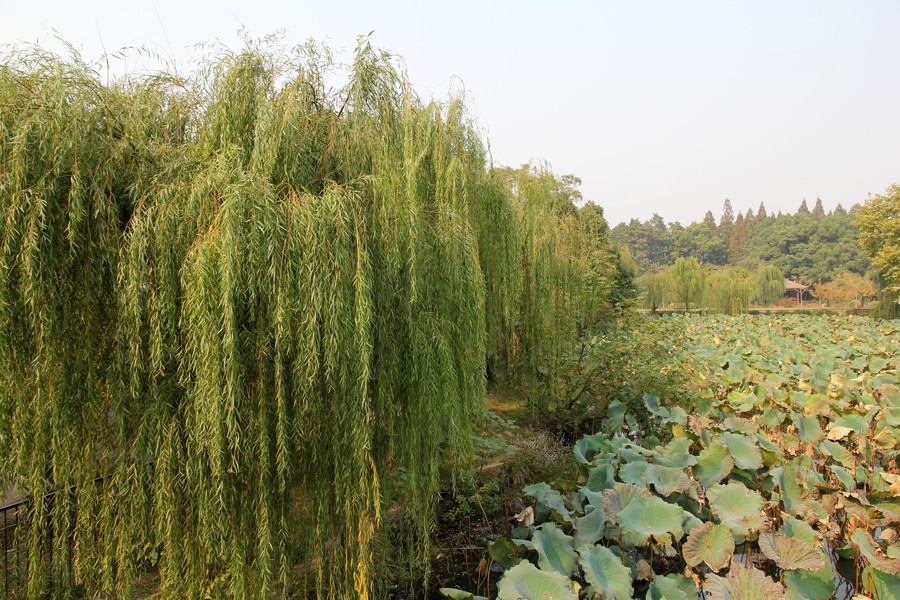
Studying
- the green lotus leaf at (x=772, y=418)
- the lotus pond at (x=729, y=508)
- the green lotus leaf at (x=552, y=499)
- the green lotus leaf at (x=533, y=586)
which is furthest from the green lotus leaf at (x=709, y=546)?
the green lotus leaf at (x=772, y=418)

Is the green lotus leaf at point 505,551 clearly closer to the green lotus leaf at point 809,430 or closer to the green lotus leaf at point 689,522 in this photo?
→ the green lotus leaf at point 689,522

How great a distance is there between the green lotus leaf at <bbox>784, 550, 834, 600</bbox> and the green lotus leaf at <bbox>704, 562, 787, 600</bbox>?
437 mm

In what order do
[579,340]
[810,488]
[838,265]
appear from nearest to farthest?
1. [810,488]
2. [579,340]
3. [838,265]

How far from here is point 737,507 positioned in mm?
3496

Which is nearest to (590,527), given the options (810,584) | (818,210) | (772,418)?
(810,584)

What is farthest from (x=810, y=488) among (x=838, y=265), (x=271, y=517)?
(x=838, y=265)

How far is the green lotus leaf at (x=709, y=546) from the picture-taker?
306cm

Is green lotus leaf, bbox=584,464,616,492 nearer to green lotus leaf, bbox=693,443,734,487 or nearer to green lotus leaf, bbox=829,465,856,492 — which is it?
green lotus leaf, bbox=693,443,734,487

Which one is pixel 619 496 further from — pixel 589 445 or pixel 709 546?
pixel 589 445

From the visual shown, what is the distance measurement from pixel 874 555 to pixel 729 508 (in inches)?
30.4

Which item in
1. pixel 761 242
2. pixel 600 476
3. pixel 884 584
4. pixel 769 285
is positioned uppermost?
pixel 761 242

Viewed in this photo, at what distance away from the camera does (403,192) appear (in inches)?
112

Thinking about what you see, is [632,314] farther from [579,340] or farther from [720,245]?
[720,245]

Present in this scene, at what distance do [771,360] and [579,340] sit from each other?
327 cm
